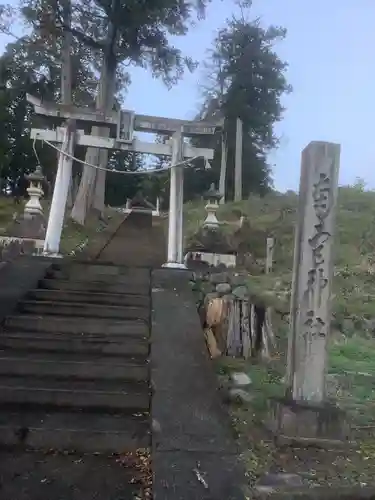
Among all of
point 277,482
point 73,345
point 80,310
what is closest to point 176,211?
point 80,310

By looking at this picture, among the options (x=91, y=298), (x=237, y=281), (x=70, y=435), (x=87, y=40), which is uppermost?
(x=87, y=40)

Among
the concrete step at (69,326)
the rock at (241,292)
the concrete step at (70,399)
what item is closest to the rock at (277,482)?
the concrete step at (70,399)

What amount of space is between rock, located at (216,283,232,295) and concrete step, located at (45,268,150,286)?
42.2 inches

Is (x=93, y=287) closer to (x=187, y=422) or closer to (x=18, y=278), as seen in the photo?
(x=18, y=278)

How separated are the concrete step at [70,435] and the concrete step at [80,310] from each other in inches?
91.8

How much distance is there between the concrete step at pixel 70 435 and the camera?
3914 mm

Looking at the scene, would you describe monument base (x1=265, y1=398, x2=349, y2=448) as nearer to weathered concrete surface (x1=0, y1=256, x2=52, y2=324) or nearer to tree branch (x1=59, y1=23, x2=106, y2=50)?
weathered concrete surface (x1=0, y1=256, x2=52, y2=324)

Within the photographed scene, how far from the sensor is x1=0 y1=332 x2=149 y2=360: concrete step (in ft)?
17.8

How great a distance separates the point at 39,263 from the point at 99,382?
3.76m

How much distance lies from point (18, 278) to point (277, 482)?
484 centimetres

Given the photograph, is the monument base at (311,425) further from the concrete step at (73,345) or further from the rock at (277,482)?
the concrete step at (73,345)

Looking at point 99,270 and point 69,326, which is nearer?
point 69,326

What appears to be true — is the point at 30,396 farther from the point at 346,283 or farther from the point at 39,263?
the point at 346,283

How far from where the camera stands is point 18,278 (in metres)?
7.24
